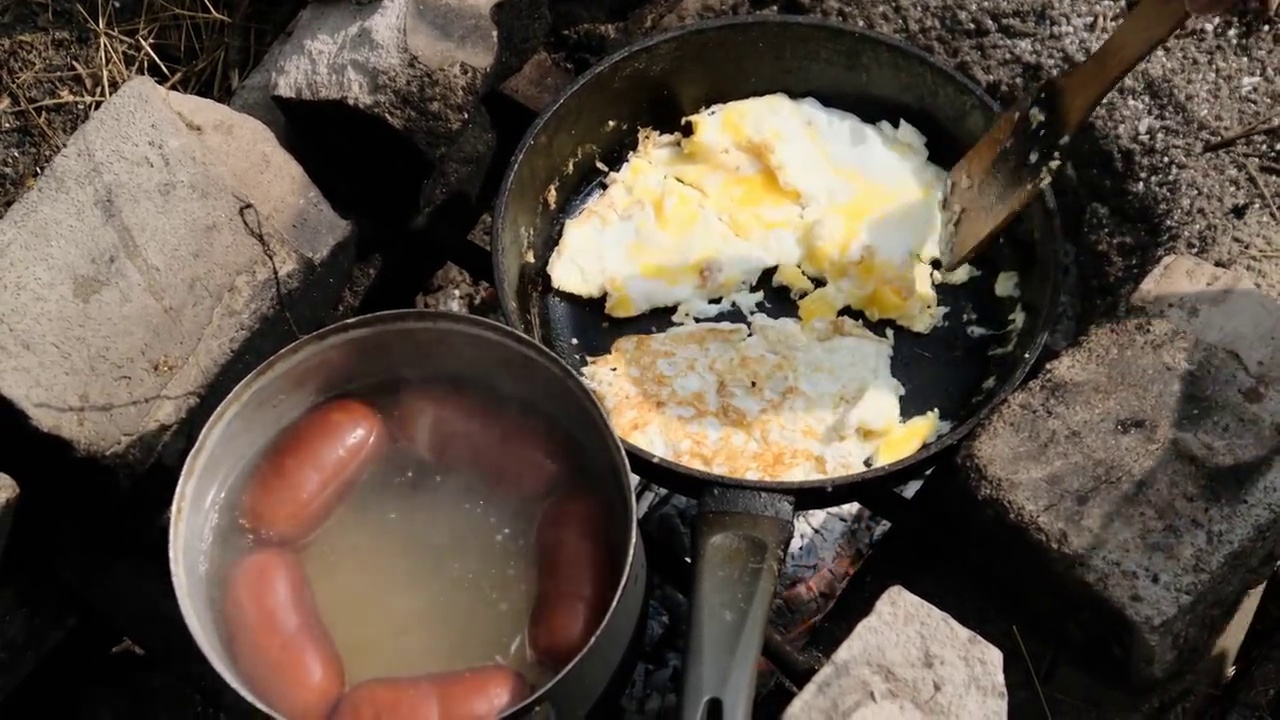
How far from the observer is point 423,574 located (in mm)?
1926

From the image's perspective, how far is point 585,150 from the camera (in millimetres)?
2869

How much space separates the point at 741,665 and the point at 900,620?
34 centimetres

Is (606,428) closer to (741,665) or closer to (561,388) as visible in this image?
(561,388)

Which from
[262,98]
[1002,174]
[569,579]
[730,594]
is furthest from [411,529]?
[1002,174]

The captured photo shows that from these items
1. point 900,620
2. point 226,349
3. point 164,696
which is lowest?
point 164,696

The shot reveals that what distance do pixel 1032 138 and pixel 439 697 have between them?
65.9 inches

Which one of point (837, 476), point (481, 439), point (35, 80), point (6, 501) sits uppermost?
point (837, 476)

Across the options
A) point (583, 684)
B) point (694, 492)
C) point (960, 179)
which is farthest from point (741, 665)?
point (960, 179)

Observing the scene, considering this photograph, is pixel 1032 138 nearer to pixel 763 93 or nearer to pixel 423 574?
pixel 763 93

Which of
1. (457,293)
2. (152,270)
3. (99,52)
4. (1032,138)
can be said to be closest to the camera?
(152,270)

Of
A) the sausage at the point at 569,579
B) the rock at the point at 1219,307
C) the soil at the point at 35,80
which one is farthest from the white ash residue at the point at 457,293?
the rock at the point at 1219,307

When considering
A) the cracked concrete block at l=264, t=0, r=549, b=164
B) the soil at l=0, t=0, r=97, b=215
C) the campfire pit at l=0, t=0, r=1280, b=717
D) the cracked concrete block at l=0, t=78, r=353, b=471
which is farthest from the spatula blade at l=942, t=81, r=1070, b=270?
the soil at l=0, t=0, r=97, b=215

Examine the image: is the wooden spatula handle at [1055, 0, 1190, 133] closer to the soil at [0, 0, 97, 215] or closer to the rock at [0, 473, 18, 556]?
the rock at [0, 473, 18, 556]

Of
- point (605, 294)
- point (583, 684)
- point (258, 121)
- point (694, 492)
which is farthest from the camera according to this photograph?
point (605, 294)
